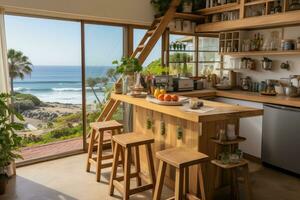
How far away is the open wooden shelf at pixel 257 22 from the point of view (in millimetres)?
3598

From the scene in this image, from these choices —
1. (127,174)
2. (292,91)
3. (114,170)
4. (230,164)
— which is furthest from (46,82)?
(292,91)

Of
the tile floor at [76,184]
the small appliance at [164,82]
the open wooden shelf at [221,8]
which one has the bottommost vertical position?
the tile floor at [76,184]

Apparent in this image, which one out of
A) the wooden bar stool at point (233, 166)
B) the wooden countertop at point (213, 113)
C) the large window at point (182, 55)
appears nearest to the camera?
the wooden countertop at point (213, 113)

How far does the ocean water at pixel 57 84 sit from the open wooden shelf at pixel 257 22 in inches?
76.5

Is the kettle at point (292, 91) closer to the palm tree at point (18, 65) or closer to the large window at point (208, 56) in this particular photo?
the large window at point (208, 56)

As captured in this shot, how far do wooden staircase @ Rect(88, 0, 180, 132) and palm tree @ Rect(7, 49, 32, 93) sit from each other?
1233 mm

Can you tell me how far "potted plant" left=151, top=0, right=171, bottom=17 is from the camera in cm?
459

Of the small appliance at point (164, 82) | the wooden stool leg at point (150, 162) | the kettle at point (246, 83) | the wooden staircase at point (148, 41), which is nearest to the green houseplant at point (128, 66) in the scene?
the small appliance at point (164, 82)

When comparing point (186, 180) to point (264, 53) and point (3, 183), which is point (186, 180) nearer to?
point (3, 183)

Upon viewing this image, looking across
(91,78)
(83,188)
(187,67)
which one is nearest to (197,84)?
(187,67)

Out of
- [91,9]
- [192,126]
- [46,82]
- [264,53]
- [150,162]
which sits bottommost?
[150,162]

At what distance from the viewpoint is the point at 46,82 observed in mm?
4160

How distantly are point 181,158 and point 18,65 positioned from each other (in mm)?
2754

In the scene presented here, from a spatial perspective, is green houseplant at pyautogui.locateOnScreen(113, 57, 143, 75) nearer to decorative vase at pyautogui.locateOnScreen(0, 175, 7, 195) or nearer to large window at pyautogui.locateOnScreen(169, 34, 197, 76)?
large window at pyautogui.locateOnScreen(169, 34, 197, 76)
